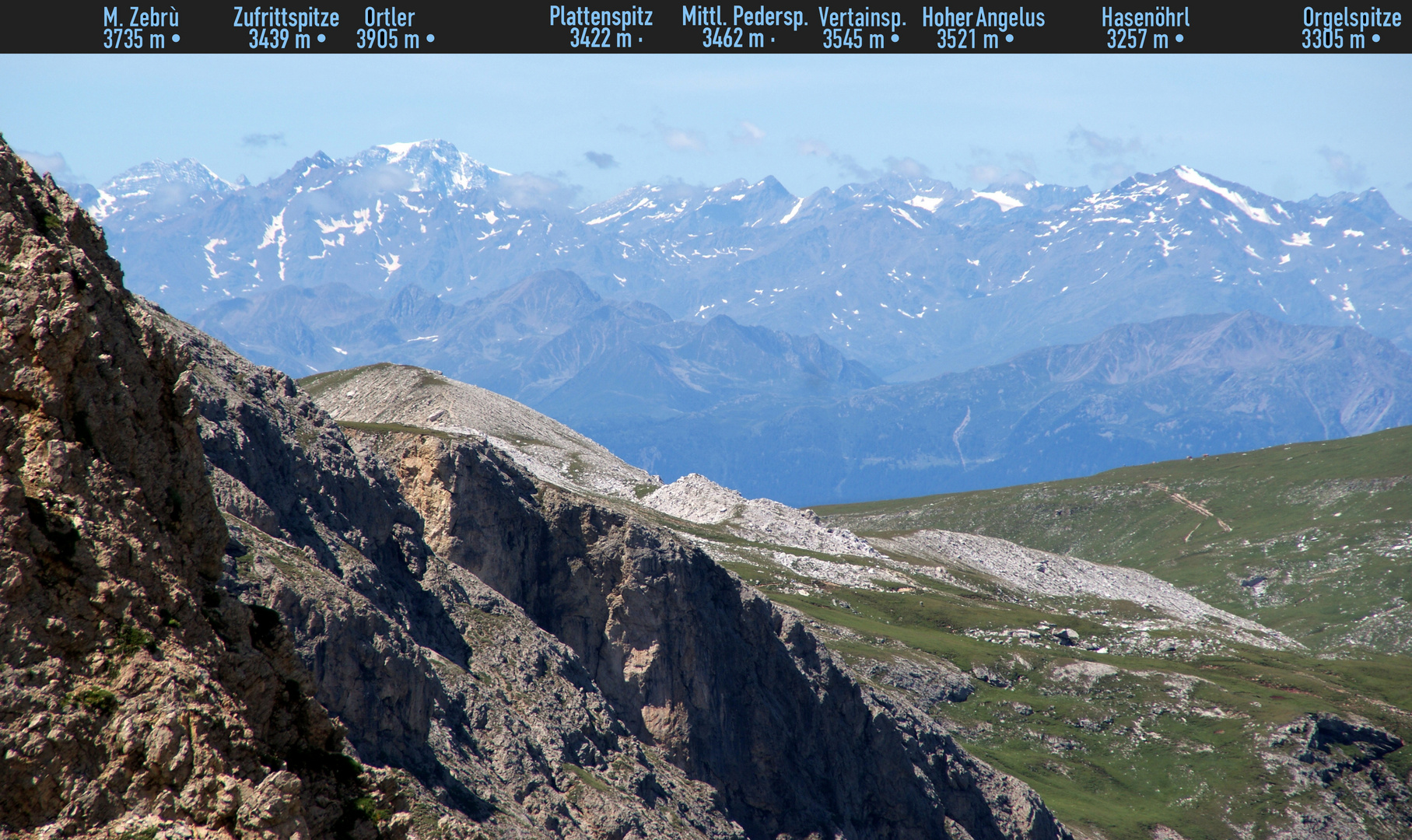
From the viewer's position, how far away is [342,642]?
3331 cm

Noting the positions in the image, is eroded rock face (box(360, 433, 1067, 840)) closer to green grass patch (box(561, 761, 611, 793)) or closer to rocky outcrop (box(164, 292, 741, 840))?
rocky outcrop (box(164, 292, 741, 840))

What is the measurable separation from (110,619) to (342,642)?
59.3 feet

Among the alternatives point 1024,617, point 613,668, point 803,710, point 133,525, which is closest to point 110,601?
point 133,525

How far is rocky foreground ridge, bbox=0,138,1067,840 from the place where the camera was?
15281mm

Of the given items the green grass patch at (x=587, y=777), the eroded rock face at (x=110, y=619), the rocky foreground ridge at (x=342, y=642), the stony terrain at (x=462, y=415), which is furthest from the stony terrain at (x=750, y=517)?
the eroded rock face at (x=110, y=619)

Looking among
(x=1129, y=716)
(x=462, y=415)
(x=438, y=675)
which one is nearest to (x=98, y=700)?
(x=438, y=675)

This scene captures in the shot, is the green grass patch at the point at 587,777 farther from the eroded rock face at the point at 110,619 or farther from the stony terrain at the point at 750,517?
the stony terrain at the point at 750,517

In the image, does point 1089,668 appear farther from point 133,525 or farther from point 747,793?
point 133,525

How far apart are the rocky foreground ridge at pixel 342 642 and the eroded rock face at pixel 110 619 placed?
0.12 ft

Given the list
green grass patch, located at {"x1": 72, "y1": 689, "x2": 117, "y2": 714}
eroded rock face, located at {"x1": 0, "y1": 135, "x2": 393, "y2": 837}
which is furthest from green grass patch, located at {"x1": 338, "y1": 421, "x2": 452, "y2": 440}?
green grass patch, located at {"x1": 72, "y1": 689, "x2": 117, "y2": 714}

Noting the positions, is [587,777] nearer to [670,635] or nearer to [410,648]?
[410,648]

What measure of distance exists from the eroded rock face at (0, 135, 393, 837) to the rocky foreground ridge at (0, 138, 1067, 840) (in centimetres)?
4

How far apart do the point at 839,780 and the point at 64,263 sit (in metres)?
55.5

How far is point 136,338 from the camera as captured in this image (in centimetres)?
1839
